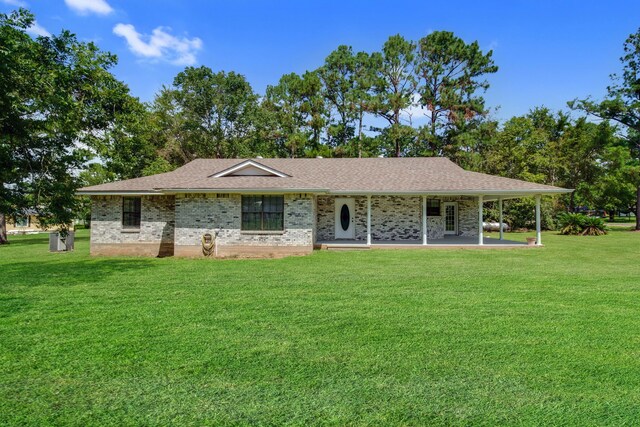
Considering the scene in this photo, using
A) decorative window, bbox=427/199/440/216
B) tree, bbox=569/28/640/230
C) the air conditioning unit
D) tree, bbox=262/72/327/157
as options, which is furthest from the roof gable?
tree, bbox=569/28/640/230

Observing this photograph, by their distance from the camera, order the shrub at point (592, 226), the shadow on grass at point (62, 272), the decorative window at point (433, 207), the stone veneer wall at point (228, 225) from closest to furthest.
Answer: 1. the shadow on grass at point (62, 272)
2. the stone veneer wall at point (228, 225)
3. the decorative window at point (433, 207)
4. the shrub at point (592, 226)

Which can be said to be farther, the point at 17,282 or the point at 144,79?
the point at 144,79

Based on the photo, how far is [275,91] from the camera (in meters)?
38.0

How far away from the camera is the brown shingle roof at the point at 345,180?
15.4m

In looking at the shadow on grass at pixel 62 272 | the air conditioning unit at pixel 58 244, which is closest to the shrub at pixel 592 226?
the shadow on grass at pixel 62 272

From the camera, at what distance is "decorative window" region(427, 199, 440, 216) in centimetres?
1975

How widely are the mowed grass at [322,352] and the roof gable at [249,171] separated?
314 inches

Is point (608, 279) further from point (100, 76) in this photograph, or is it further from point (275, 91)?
point (275, 91)

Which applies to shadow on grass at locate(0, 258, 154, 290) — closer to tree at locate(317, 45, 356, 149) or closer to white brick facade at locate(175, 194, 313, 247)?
white brick facade at locate(175, 194, 313, 247)

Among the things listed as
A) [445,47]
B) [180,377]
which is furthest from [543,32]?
[445,47]

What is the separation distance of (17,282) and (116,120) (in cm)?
513

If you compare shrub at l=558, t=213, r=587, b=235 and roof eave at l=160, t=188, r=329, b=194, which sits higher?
roof eave at l=160, t=188, r=329, b=194

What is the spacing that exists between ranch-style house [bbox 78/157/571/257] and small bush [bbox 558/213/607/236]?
417 inches

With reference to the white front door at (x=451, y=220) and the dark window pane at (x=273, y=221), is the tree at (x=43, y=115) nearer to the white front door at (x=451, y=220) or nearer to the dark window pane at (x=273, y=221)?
the dark window pane at (x=273, y=221)
